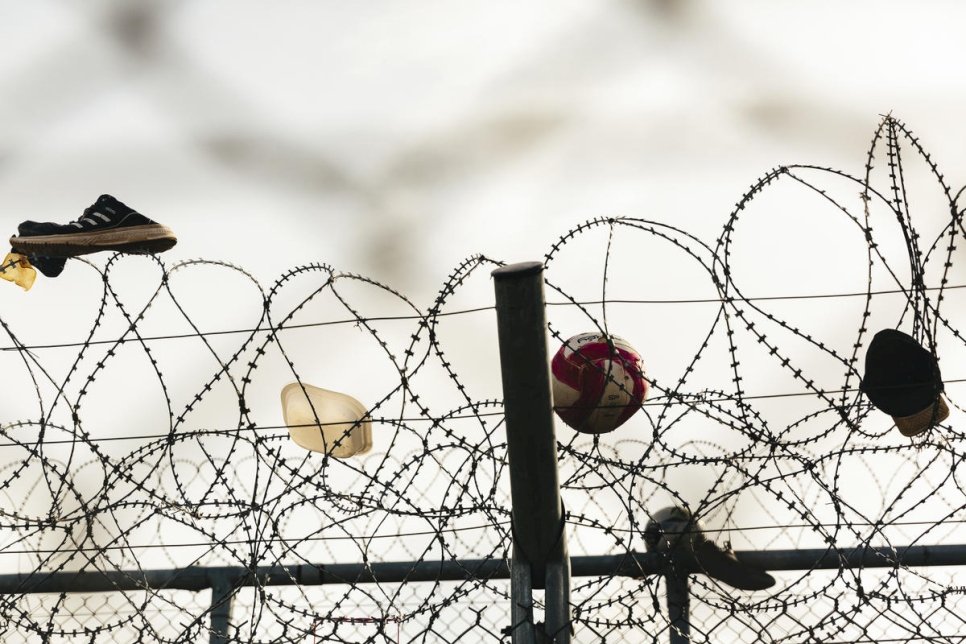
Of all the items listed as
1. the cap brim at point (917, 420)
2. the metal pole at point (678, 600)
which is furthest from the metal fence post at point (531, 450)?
the cap brim at point (917, 420)

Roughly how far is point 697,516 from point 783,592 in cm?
42

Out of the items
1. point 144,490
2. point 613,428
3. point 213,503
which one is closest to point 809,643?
point 613,428

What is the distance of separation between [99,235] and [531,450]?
9.19ft

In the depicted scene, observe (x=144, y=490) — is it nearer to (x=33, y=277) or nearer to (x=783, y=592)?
(x=33, y=277)

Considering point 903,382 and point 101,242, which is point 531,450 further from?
point 101,242

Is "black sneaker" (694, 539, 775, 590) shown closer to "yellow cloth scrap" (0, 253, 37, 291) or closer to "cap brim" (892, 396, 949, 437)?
"cap brim" (892, 396, 949, 437)

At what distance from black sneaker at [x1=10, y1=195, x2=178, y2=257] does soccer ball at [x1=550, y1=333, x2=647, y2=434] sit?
1935 millimetres

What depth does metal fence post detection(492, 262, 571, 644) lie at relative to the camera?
3.08 meters

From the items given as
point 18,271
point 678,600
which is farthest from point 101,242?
point 678,600

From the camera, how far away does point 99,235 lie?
5098 millimetres

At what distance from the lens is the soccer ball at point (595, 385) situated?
4211 mm

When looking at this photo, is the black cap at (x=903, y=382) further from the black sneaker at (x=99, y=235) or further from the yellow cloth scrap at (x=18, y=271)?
the yellow cloth scrap at (x=18, y=271)

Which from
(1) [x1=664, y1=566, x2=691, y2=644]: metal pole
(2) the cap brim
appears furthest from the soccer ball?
(2) the cap brim

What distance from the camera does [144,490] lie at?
4.10 metres
